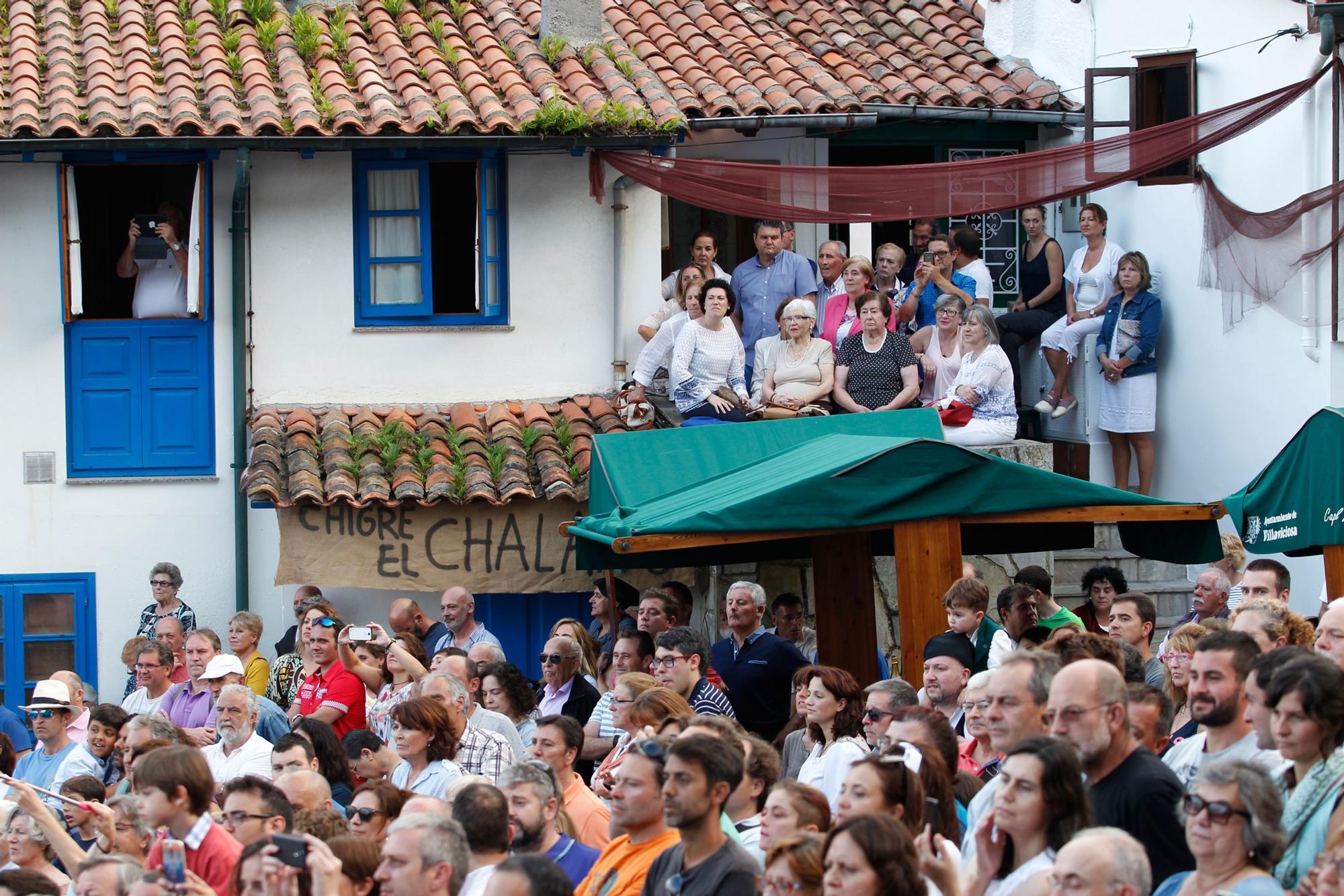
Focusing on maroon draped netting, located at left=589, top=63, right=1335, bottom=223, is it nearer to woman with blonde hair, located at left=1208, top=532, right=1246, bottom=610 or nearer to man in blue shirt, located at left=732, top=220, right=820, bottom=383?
man in blue shirt, located at left=732, top=220, right=820, bottom=383

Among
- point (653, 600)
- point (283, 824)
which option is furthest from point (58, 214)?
point (283, 824)

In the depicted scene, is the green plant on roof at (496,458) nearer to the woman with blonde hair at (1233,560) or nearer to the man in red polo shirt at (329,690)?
the man in red polo shirt at (329,690)

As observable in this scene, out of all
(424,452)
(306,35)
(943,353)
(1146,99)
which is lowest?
(424,452)

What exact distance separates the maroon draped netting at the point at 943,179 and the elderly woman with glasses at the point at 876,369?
79 centimetres

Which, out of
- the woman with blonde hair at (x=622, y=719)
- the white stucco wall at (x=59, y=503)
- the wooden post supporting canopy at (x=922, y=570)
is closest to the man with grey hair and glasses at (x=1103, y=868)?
the woman with blonde hair at (x=622, y=719)

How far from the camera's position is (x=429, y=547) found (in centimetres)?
1379

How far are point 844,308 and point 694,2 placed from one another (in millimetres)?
4360

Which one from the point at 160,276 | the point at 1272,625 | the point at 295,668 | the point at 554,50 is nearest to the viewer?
the point at 1272,625

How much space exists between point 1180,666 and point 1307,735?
7.60ft

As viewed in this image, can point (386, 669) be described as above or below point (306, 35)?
below

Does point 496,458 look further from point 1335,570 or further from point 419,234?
point 1335,570

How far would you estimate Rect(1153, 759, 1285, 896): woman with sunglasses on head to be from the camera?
511 cm

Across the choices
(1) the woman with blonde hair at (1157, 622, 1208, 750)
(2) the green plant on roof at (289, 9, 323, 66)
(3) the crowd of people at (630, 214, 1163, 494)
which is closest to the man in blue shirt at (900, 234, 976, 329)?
(3) the crowd of people at (630, 214, 1163, 494)

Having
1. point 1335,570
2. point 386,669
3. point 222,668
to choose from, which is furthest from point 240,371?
point 1335,570
